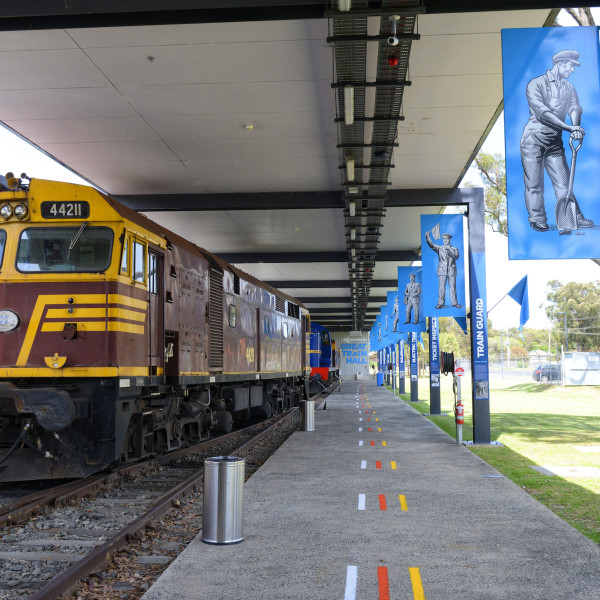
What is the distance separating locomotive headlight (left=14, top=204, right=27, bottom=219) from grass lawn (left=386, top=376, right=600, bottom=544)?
8150mm

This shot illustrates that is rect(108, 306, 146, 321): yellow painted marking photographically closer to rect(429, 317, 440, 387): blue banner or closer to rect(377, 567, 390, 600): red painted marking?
rect(377, 567, 390, 600): red painted marking

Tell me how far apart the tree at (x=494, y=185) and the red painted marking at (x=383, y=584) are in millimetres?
21303

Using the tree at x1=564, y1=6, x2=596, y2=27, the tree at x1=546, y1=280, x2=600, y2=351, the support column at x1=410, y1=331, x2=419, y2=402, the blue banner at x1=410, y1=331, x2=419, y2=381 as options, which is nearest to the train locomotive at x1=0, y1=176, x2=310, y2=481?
the tree at x1=564, y1=6, x2=596, y2=27

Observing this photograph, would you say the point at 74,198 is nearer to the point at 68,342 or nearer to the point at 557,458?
the point at 68,342

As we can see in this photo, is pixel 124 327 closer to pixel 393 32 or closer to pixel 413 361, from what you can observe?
pixel 393 32

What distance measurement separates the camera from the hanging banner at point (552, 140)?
7508mm

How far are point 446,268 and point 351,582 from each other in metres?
10.7

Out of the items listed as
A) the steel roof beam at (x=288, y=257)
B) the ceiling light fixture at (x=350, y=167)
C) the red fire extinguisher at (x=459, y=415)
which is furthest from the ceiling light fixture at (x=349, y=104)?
the steel roof beam at (x=288, y=257)

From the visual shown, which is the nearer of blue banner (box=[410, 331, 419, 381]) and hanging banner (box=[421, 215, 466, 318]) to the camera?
hanging banner (box=[421, 215, 466, 318])

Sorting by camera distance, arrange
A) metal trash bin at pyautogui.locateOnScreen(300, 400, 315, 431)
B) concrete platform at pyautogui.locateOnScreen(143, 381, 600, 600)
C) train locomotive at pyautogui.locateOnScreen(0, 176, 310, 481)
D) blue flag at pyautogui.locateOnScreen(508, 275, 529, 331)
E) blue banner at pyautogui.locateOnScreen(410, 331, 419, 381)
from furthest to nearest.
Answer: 1. blue banner at pyautogui.locateOnScreen(410, 331, 419, 381)
2. blue flag at pyautogui.locateOnScreen(508, 275, 529, 331)
3. metal trash bin at pyautogui.locateOnScreen(300, 400, 315, 431)
4. train locomotive at pyautogui.locateOnScreen(0, 176, 310, 481)
5. concrete platform at pyautogui.locateOnScreen(143, 381, 600, 600)

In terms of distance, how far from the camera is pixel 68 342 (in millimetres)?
8742

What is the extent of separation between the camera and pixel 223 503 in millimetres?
6555

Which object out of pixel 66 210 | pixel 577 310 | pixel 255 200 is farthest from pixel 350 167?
pixel 577 310

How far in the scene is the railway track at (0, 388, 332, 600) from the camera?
5.38 meters
